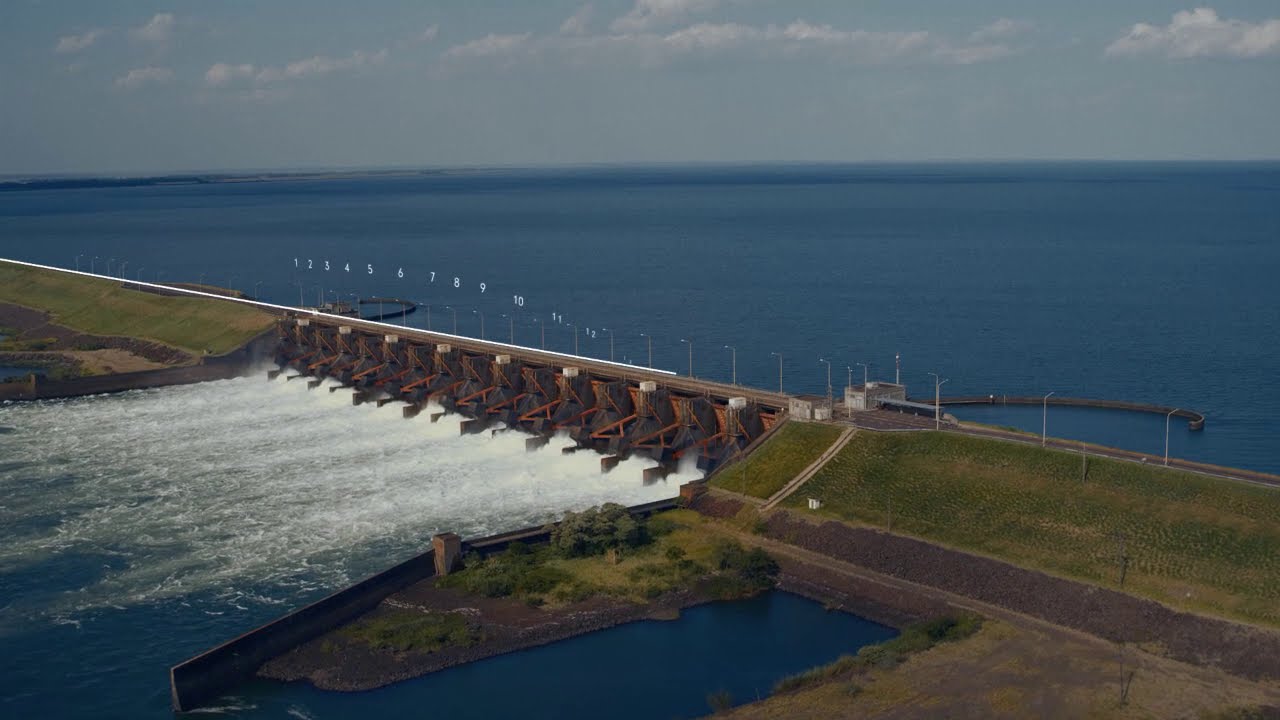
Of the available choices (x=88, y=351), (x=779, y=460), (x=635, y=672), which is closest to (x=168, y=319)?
(x=88, y=351)

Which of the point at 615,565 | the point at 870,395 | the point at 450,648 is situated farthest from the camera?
the point at 870,395

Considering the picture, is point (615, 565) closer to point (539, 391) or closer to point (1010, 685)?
point (1010, 685)

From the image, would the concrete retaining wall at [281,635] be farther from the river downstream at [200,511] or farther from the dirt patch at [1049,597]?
the dirt patch at [1049,597]

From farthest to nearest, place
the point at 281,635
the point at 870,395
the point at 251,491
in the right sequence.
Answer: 1. the point at 251,491
2. the point at 870,395
3. the point at 281,635

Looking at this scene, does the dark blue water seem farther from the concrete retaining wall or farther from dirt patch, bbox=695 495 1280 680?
dirt patch, bbox=695 495 1280 680

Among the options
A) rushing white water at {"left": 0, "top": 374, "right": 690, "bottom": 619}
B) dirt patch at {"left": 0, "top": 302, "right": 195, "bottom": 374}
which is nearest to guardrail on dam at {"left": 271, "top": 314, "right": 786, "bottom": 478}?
rushing white water at {"left": 0, "top": 374, "right": 690, "bottom": 619}
